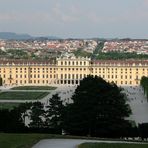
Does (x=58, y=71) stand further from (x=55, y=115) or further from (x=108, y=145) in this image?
(x=108, y=145)

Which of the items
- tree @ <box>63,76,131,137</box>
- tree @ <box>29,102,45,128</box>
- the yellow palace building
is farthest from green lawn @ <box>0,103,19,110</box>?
the yellow palace building

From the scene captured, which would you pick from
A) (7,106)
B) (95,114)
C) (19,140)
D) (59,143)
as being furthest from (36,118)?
(7,106)

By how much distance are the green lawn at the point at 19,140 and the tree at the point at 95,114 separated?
5.32m

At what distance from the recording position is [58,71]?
257ft

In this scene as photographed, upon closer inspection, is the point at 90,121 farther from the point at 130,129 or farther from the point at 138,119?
the point at 138,119

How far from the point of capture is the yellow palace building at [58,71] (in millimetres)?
77688

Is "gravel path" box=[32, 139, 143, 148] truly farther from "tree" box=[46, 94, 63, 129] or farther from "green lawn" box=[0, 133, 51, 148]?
"tree" box=[46, 94, 63, 129]

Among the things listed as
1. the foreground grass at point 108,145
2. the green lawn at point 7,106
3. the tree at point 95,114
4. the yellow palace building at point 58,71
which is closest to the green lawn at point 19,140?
the foreground grass at point 108,145

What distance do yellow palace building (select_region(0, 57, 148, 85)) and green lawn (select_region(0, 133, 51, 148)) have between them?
60.6 meters

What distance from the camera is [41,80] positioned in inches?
3103

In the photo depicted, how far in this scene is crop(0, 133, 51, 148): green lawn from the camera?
15336 mm

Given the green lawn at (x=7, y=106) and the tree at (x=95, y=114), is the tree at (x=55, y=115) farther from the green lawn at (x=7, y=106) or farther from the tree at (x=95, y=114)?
the green lawn at (x=7, y=106)

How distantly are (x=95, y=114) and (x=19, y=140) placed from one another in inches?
258

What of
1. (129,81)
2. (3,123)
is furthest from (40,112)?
(129,81)
